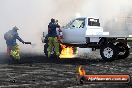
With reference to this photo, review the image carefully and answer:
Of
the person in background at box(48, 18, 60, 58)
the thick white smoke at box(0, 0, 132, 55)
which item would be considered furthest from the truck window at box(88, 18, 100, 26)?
the thick white smoke at box(0, 0, 132, 55)

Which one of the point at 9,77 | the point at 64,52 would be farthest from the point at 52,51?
the point at 9,77

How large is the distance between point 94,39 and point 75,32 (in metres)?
1.14

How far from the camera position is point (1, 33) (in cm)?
2797

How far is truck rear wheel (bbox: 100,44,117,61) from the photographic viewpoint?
17.7 m

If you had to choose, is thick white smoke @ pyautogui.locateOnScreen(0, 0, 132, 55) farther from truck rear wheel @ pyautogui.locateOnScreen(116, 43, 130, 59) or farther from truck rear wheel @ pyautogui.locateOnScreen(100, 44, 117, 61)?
truck rear wheel @ pyautogui.locateOnScreen(100, 44, 117, 61)

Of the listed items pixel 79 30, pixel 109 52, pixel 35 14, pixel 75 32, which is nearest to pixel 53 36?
pixel 75 32

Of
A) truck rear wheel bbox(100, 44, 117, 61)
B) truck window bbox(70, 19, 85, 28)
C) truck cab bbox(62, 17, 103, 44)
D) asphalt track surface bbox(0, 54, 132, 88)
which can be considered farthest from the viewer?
truck window bbox(70, 19, 85, 28)

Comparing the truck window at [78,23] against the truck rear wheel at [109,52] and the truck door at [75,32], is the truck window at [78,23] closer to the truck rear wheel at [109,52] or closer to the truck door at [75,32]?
the truck door at [75,32]

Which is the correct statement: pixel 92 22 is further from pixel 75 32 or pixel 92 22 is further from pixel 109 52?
pixel 109 52

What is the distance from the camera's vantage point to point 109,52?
17.8 meters

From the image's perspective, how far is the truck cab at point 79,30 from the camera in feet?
61.4

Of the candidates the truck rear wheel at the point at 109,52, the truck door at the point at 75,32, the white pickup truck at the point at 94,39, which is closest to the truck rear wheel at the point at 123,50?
the white pickup truck at the point at 94,39

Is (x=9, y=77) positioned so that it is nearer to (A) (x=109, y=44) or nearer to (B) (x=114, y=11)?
(A) (x=109, y=44)

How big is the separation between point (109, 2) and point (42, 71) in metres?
11.5
